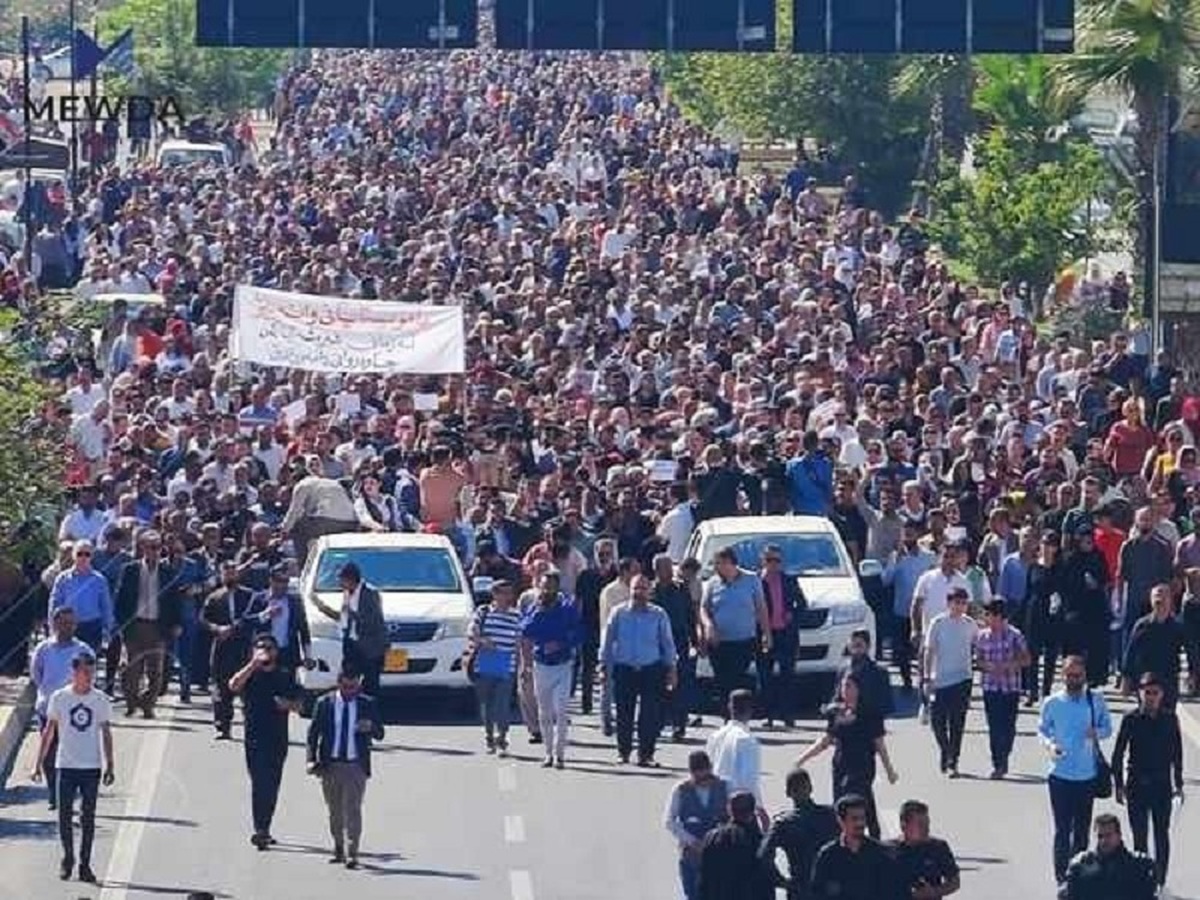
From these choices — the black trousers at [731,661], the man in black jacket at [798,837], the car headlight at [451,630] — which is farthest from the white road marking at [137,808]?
the man in black jacket at [798,837]

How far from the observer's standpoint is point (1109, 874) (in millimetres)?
22938

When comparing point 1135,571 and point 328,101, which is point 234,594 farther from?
point 328,101

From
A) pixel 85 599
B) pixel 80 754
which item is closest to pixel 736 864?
pixel 80 754

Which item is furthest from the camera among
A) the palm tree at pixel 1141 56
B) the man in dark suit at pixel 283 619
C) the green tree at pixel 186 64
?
the green tree at pixel 186 64

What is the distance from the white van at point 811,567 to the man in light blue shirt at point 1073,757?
22.3 ft

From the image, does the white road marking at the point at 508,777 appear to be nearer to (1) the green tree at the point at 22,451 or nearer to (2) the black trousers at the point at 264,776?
(2) the black trousers at the point at 264,776

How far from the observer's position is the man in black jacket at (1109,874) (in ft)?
75.2

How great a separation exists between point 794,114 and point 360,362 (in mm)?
35392

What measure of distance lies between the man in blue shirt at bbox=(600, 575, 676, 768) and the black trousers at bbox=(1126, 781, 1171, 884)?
5.06 m

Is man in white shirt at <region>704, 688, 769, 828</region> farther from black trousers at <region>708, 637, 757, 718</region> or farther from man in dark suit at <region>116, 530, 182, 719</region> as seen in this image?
man in dark suit at <region>116, 530, 182, 719</region>

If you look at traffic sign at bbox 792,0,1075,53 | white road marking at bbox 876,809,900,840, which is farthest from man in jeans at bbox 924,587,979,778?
traffic sign at bbox 792,0,1075,53

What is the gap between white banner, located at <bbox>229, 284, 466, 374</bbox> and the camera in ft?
141

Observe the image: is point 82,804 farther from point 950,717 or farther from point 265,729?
point 950,717

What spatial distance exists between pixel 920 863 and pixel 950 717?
26.5 ft
